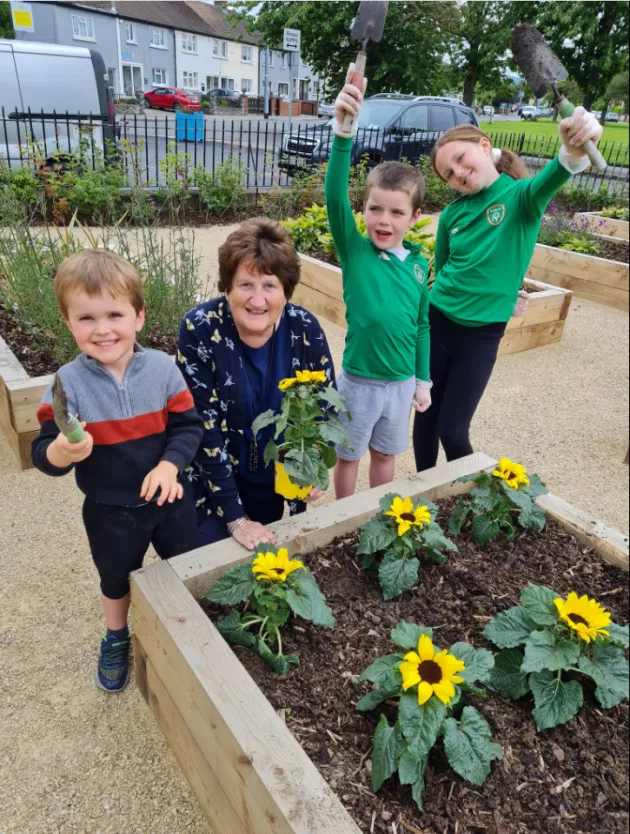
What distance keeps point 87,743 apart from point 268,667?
0.68 m

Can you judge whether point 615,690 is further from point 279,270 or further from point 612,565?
point 279,270

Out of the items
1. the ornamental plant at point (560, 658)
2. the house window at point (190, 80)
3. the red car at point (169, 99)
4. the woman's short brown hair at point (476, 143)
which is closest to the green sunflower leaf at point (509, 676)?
the ornamental plant at point (560, 658)

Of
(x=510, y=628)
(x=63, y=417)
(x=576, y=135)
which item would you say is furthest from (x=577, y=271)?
(x=63, y=417)

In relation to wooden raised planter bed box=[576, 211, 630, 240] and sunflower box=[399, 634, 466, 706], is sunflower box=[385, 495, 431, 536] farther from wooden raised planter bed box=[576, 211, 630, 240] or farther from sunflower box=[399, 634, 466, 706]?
wooden raised planter bed box=[576, 211, 630, 240]

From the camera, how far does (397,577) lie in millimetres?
1806

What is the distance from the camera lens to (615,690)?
1.44m

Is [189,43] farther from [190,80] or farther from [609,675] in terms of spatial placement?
[609,675]

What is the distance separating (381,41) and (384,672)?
8592 millimetres

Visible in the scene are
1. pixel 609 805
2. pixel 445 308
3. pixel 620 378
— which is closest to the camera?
pixel 620 378

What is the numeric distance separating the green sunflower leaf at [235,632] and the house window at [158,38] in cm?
4230

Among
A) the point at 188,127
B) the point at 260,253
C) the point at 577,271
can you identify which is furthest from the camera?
the point at 188,127

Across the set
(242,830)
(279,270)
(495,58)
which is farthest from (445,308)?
(495,58)

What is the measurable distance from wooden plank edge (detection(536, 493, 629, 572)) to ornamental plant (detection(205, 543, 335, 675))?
42.0 inches

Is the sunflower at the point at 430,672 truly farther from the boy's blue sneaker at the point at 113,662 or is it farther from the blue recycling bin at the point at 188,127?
the blue recycling bin at the point at 188,127
